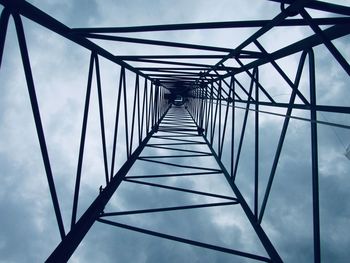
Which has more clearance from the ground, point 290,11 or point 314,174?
point 290,11

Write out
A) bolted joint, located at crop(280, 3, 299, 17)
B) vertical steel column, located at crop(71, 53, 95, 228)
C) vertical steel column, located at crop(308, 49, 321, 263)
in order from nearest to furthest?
bolted joint, located at crop(280, 3, 299, 17), vertical steel column, located at crop(308, 49, 321, 263), vertical steel column, located at crop(71, 53, 95, 228)

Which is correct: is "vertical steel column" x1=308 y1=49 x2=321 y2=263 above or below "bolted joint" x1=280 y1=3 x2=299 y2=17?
below

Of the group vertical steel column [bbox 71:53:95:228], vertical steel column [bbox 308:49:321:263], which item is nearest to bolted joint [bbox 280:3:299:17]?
vertical steel column [bbox 308:49:321:263]

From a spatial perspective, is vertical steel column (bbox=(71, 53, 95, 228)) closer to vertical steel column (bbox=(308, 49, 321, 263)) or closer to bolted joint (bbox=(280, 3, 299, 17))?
bolted joint (bbox=(280, 3, 299, 17))

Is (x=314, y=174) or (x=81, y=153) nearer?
(x=314, y=174)

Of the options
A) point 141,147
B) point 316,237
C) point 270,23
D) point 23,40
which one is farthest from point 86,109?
point 141,147

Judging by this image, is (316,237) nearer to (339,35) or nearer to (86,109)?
(339,35)

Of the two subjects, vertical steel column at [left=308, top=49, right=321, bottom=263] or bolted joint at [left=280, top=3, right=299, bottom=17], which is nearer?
bolted joint at [left=280, top=3, right=299, bottom=17]

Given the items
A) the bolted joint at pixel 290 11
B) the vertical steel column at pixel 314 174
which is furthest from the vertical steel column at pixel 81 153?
the vertical steel column at pixel 314 174

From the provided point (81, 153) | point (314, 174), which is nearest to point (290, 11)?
point (314, 174)

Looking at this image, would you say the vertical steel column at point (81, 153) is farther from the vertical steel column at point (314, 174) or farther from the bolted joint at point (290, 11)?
the vertical steel column at point (314, 174)

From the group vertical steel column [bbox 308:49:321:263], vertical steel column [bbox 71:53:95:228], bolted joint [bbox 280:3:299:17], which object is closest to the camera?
bolted joint [bbox 280:3:299:17]

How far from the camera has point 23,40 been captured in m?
3.06

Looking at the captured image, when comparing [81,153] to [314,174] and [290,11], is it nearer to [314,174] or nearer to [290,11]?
[314,174]
